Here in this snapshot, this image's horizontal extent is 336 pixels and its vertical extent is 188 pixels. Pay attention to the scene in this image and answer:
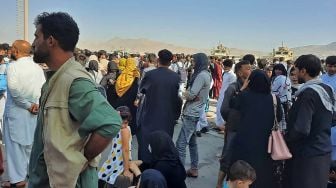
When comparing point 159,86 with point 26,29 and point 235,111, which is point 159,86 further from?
point 26,29

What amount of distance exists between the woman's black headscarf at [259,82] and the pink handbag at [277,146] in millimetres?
321

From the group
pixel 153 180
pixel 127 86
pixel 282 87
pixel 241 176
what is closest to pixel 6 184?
pixel 127 86

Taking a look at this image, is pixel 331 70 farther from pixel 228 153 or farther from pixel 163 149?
pixel 163 149

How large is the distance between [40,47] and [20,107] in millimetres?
2929

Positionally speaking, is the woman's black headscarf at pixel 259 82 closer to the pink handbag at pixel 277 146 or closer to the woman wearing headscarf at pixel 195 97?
the pink handbag at pixel 277 146

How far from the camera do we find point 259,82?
385 cm

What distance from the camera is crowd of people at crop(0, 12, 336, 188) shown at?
1.94 meters

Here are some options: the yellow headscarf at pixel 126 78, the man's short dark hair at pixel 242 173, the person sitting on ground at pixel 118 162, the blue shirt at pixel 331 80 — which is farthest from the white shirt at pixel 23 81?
the blue shirt at pixel 331 80

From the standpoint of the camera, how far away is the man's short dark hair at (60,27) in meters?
2.01

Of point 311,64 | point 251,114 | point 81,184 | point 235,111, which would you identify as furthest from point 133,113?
point 81,184

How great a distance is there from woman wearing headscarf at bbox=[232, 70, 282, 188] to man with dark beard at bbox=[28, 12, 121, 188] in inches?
83.3

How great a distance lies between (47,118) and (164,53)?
10.5 ft

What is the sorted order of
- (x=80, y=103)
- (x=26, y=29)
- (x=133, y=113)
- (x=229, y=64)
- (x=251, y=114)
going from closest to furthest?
(x=80, y=103), (x=251, y=114), (x=133, y=113), (x=229, y=64), (x=26, y=29)

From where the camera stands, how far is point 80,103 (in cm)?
193
